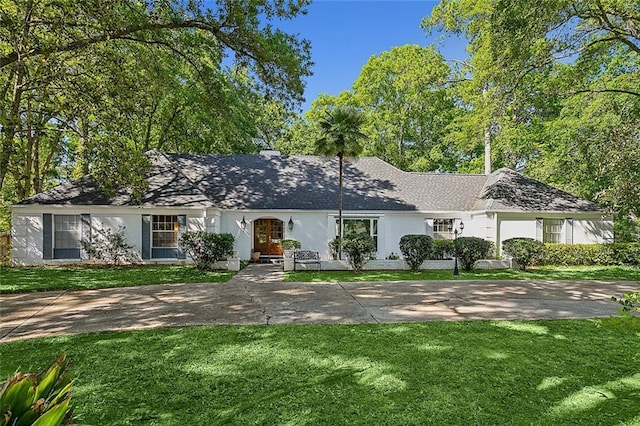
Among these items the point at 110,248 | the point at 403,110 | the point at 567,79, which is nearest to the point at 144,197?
the point at 110,248

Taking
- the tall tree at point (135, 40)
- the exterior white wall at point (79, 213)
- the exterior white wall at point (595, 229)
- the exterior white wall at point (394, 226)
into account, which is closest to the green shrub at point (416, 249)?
the exterior white wall at point (394, 226)

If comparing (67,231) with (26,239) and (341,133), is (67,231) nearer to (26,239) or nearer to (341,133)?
(26,239)

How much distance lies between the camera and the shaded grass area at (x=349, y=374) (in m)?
3.55

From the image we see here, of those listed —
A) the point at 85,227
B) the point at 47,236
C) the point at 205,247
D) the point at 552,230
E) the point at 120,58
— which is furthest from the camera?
the point at 552,230

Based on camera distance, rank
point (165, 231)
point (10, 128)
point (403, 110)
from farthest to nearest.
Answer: point (403, 110), point (165, 231), point (10, 128)

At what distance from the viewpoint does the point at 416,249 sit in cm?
1448

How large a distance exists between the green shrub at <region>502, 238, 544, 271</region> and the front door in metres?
11.6

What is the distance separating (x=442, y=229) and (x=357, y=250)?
6887 millimetres

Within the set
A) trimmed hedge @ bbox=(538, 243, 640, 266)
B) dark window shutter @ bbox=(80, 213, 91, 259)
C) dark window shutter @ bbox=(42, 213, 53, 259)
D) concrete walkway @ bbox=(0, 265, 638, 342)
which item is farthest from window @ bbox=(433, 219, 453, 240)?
dark window shutter @ bbox=(42, 213, 53, 259)

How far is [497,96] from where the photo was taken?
41.4ft

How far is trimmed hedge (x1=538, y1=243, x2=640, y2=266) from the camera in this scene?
54.1 ft

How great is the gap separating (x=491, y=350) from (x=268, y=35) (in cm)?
928

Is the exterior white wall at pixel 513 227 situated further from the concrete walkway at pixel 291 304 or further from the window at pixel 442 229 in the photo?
the concrete walkway at pixel 291 304

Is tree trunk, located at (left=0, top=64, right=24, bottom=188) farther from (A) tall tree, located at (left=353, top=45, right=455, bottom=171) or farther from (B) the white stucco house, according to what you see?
(A) tall tree, located at (left=353, top=45, right=455, bottom=171)
